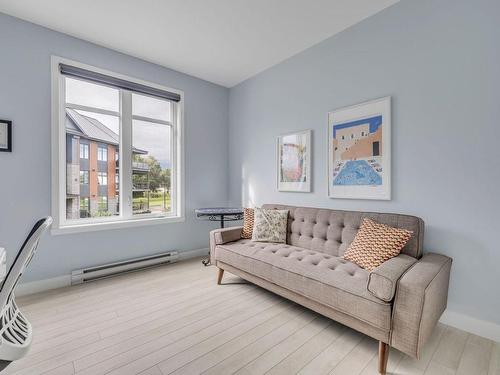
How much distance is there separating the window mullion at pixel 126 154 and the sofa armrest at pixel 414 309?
3.02 metres

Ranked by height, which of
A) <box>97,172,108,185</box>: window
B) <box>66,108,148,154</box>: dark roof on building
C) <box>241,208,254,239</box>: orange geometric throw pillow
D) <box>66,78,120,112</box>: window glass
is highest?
<box>66,78,120,112</box>: window glass

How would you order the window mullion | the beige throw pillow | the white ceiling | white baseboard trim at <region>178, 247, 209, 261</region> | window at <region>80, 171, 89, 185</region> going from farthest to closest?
white baseboard trim at <region>178, 247, 209, 261</region>
the window mullion
window at <region>80, 171, 89, 185</region>
the beige throw pillow
the white ceiling

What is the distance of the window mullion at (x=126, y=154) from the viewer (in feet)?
10.2

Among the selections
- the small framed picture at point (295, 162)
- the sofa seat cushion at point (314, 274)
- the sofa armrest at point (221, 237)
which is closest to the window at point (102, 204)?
the sofa armrest at point (221, 237)

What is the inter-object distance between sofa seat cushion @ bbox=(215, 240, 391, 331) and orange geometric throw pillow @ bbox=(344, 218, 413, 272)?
0.26 ft

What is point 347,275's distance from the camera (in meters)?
1.75

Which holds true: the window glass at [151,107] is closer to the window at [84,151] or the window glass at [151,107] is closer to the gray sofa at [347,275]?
the window at [84,151]

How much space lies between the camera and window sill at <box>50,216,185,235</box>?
104 inches

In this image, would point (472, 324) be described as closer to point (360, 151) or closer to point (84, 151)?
point (360, 151)

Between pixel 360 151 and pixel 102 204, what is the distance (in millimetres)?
3017

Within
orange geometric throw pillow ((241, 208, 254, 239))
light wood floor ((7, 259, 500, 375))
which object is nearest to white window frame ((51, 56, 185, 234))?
light wood floor ((7, 259, 500, 375))

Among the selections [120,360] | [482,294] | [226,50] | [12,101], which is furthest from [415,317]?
[12,101]

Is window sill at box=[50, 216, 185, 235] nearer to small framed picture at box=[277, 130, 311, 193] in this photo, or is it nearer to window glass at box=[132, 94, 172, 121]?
window glass at box=[132, 94, 172, 121]

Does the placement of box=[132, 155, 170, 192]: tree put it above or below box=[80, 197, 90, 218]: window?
above
